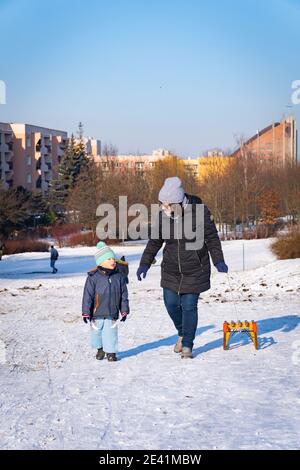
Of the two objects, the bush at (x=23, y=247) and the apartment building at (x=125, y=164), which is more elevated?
the apartment building at (x=125, y=164)

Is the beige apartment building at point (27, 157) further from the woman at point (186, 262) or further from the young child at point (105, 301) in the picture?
the woman at point (186, 262)

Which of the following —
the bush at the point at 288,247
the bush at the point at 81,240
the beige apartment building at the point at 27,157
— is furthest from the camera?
the beige apartment building at the point at 27,157

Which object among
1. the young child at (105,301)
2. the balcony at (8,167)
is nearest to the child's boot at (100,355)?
the young child at (105,301)

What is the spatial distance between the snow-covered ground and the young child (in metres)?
0.29

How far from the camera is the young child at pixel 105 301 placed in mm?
7684

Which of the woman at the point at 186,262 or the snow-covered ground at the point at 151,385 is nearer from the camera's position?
the snow-covered ground at the point at 151,385

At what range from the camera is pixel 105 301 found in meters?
7.71

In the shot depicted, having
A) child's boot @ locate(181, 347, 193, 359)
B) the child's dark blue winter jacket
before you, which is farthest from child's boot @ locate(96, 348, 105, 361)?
child's boot @ locate(181, 347, 193, 359)

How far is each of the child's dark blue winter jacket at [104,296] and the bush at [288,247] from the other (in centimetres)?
2117

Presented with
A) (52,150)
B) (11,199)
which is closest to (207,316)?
(11,199)

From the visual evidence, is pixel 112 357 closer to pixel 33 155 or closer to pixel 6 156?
pixel 6 156

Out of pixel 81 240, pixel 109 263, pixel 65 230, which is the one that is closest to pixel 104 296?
pixel 109 263

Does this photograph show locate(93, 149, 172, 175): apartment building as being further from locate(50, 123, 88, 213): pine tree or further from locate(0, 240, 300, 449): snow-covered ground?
locate(0, 240, 300, 449): snow-covered ground
